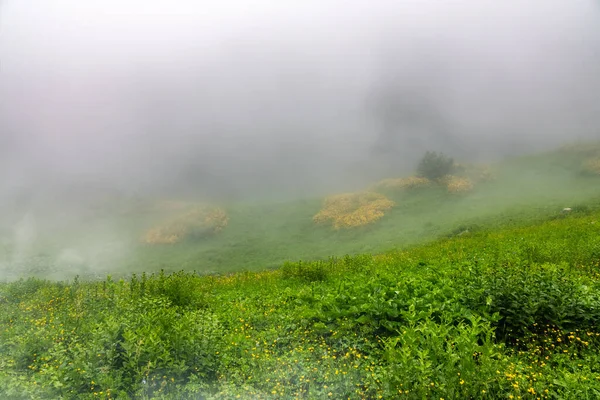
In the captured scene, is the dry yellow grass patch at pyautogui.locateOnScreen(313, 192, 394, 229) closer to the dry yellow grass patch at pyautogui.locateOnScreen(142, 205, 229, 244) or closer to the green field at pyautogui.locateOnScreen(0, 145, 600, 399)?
the dry yellow grass patch at pyautogui.locateOnScreen(142, 205, 229, 244)

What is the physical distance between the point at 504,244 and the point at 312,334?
13081 millimetres

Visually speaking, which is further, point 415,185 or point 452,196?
point 415,185

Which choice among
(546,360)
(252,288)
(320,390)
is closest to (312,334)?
(320,390)

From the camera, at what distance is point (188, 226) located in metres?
37.7

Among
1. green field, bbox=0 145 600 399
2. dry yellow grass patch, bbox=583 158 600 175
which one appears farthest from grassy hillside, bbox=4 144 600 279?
green field, bbox=0 145 600 399

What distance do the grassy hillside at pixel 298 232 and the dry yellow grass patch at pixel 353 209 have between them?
0.91 meters

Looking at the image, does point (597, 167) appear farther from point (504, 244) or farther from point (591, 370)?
point (591, 370)

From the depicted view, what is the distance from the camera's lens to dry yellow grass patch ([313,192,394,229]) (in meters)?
37.2

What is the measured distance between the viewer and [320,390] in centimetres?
559

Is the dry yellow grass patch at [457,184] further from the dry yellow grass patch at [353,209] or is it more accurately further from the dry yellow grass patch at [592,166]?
the dry yellow grass patch at [592,166]

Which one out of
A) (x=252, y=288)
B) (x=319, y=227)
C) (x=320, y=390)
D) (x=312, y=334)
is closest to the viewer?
(x=320, y=390)

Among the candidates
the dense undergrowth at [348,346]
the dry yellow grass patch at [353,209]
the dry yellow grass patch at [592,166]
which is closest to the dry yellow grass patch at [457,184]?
the dry yellow grass patch at [353,209]

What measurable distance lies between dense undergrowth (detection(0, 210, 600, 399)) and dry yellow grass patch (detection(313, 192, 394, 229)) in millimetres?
26651

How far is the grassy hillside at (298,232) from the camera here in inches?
Answer: 1211
